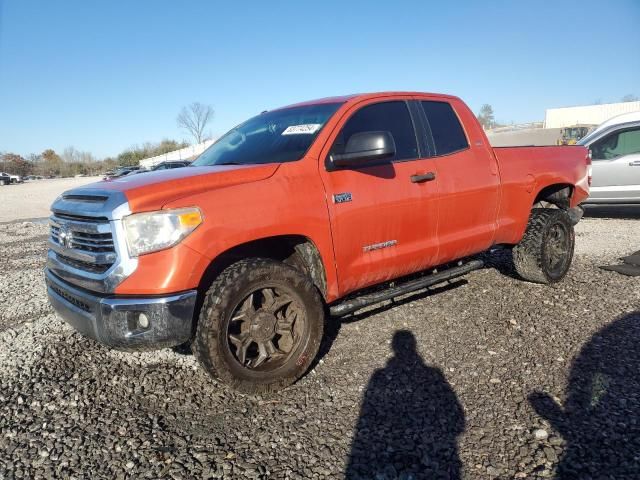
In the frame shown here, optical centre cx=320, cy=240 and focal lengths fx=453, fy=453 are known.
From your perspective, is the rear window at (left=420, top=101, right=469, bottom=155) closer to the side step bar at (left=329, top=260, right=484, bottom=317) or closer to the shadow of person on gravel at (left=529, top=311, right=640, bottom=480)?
the side step bar at (left=329, top=260, right=484, bottom=317)

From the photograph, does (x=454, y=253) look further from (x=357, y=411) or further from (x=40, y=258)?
Answer: (x=40, y=258)

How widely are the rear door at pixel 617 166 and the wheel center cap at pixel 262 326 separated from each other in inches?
313

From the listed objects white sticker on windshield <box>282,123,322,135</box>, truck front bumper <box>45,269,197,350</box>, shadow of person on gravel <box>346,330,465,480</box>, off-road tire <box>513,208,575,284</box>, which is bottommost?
shadow of person on gravel <box>346,330,465,480</box>

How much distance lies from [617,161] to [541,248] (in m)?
5.07

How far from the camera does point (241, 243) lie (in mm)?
2725

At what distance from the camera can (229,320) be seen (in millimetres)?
2713

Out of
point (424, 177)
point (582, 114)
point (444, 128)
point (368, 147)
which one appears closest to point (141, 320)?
point (368, 147)

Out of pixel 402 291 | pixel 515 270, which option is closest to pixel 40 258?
pixel 402 291

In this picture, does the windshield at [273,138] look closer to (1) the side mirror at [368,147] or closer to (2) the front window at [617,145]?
(1) the side mirror at [368,147]

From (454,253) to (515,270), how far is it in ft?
4.49

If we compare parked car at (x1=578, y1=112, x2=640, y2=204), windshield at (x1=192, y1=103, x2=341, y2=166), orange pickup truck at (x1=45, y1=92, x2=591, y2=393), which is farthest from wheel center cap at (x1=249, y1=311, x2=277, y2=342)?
parked car at (x1=578, y1=112, x2=640, y2=204)

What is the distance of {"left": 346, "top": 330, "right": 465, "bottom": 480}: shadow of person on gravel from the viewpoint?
7.21ft

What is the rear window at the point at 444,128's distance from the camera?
3967 mm

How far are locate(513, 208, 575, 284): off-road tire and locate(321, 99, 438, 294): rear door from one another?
146 centimetres
